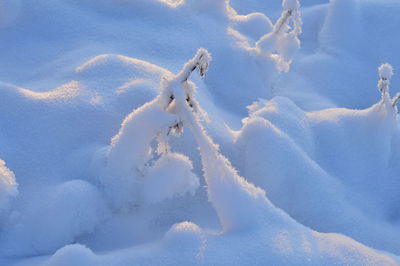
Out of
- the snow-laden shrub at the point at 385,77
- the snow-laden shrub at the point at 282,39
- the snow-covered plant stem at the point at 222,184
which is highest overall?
the snow-laden shrub at the point at 282,39

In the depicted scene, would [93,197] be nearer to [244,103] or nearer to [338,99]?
[244,103]

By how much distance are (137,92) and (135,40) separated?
85 cm

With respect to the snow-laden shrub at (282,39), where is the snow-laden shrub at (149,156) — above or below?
below

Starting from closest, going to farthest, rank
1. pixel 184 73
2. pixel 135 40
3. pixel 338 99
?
pixel 184 73, pixel 135 40, pixel 338 99

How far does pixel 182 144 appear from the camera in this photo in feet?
7.87

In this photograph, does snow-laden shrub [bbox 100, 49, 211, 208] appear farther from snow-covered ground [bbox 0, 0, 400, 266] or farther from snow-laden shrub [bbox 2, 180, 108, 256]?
snow-laden shrub [bbox 2, 180, 108, 256]

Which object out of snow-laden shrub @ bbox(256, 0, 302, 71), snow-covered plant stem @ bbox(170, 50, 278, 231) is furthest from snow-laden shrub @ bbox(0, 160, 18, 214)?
snow-laden shrub @ bbox(256, 0, 302, 71)

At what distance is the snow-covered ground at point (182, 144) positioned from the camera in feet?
6.05

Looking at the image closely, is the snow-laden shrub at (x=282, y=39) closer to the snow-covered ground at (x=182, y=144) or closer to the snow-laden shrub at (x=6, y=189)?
the snow-covered ground at (x=182, y=144)

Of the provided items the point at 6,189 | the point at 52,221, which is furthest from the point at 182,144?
the point at 6,189

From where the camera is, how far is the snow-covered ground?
6.05ft

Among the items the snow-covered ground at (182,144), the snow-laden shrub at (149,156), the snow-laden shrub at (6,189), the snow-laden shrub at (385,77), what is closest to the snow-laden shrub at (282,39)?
the snow-covered ground at (182,144)

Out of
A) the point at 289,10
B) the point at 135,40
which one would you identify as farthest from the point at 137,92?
the point at 289,10

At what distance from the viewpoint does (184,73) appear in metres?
1.82
